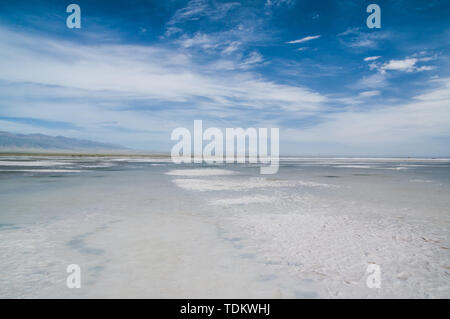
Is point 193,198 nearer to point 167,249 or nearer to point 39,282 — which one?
point 167,249

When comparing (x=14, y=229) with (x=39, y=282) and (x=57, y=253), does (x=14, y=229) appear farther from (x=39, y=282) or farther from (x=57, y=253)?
(x=39, y=282)

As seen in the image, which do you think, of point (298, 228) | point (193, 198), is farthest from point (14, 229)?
point (298, 228)

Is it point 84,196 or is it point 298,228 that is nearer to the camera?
point 298,228

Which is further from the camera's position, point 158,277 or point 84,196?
point 84,196

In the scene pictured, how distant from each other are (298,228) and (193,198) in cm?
497

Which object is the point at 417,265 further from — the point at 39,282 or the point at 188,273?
the point at 39,282

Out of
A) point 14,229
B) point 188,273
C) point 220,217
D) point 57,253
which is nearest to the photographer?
point 188,273

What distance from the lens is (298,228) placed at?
6332 millimetres

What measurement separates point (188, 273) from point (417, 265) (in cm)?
368
